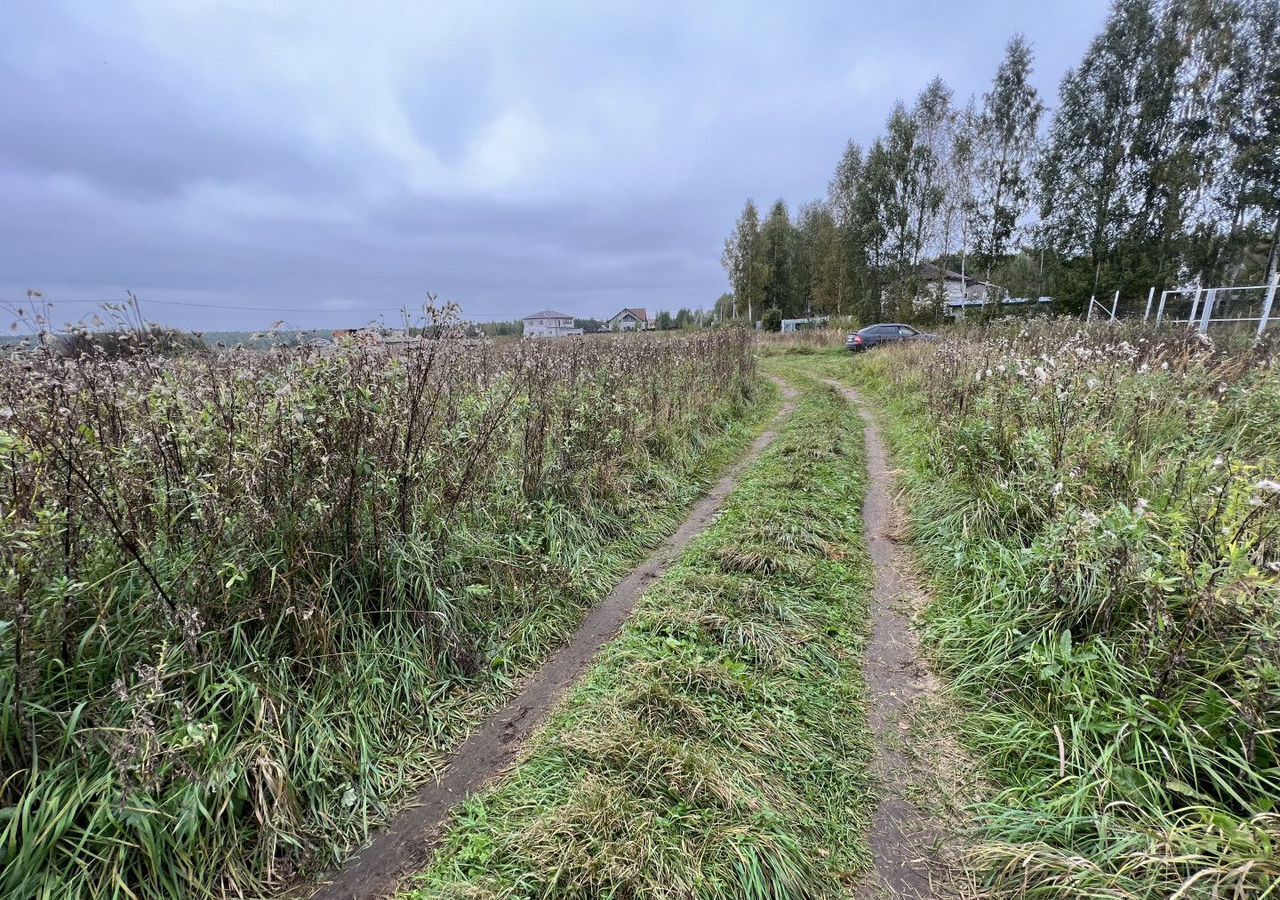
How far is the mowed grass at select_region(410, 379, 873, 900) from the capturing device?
1849mm

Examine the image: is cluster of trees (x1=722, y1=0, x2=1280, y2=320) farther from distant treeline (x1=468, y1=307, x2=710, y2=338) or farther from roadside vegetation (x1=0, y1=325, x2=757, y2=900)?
roadside vegetation (x1=0, y1=325, x2=757, y2=900)

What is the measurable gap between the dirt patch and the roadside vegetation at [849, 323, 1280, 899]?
2.07 m

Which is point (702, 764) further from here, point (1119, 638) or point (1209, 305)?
point (1209, 305)

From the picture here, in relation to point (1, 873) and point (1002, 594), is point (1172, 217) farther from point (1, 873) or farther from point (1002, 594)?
point (1, 873)

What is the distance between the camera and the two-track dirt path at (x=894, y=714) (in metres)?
1.97

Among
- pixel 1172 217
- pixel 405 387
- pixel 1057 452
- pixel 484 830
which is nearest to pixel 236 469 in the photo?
pixel 405 387

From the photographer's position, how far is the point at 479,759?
8.26 feet

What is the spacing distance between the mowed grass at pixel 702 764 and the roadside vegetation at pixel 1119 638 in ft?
1.99

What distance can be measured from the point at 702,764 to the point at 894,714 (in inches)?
48.0

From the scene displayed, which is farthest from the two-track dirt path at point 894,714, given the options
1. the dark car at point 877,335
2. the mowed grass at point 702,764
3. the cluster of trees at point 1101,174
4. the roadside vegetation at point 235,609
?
the cluster of trees at point 1101,174

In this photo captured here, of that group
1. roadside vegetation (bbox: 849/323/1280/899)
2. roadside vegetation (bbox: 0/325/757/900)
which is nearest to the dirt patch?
roadside vegetation (bbox: 0/325/757/900)

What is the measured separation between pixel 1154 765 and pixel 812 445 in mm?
5336

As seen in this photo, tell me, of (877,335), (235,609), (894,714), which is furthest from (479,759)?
(877,335)

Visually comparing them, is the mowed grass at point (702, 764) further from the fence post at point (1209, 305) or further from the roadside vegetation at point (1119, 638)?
the fence post at point (1209, 305)
